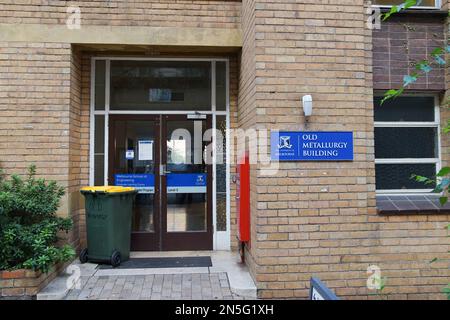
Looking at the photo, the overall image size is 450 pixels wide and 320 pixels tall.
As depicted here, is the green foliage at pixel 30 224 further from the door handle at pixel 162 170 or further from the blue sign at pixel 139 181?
the door handle at pixel 162 170

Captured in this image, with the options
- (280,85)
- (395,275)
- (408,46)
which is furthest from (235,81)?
(395,275)

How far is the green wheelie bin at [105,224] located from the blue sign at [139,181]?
1.97 ft

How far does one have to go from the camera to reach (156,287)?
182 inches

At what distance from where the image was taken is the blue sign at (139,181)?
20.3 feet

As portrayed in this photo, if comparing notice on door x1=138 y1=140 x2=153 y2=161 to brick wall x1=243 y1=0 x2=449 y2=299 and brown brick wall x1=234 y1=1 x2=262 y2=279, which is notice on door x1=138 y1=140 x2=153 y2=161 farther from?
brick wall x1=243 y1=0 x2=449 y2=299

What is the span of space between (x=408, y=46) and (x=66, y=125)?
187 inches

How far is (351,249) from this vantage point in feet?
15.1

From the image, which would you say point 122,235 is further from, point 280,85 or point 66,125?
point 280,85

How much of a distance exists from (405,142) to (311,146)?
1.66 m

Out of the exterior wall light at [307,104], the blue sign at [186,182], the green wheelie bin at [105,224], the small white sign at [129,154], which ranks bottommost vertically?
the green wheelie bin at [105,224]

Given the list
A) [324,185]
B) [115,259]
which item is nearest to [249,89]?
[324,185]

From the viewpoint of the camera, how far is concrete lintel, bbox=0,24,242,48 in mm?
5254

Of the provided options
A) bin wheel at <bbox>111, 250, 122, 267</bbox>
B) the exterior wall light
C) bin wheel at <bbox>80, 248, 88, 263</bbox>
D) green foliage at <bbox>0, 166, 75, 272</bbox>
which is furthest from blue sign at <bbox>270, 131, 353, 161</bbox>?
bin wheel at <bbox>80, 248, 88, 263</bbox>

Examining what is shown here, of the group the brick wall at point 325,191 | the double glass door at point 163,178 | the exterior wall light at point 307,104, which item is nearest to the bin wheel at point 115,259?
the double glass door at point 163,178
